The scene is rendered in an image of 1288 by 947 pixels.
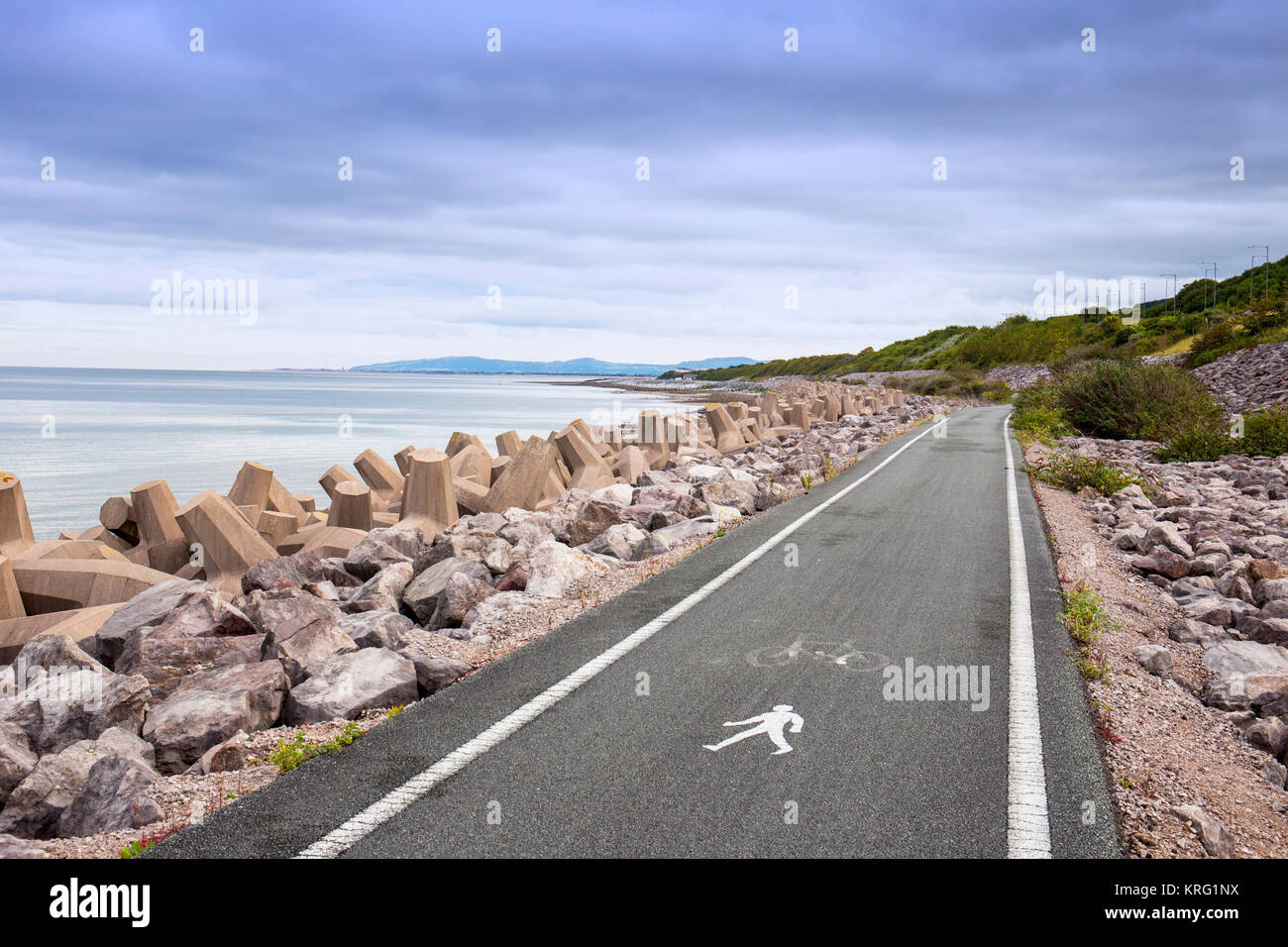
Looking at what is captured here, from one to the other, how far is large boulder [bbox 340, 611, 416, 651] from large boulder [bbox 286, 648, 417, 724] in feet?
2.19

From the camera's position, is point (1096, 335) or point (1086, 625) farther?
point (1096, 335)

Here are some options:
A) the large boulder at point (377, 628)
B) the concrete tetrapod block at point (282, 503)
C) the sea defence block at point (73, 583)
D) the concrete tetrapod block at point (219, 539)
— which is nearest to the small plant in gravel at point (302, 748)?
the large boulder at point (377, 628)

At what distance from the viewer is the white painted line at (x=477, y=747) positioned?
3.73 metres

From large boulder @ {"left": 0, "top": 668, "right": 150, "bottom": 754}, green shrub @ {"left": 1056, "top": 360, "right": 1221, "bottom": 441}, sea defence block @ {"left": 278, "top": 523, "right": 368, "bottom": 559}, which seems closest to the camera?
large boulder @ {"left": 0, "top": 668, "right": 150, "bottom": 754}

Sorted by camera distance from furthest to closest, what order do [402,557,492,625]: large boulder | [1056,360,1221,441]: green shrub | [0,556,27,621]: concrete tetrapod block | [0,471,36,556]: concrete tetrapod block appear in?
[1056,360,1221,441]: green shrub, [0,471,36,556]: concrete tetrapod block, [0,556,27,621]: concrete tetrapod block, [402,557,492,625]: large boulder

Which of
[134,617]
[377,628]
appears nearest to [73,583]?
[134,617]

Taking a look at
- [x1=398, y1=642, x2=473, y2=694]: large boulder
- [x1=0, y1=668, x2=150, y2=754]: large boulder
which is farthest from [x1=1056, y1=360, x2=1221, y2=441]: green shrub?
[x1=0, y1=668, x2=150, y2=754]: large boulder

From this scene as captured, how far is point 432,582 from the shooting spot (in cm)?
798

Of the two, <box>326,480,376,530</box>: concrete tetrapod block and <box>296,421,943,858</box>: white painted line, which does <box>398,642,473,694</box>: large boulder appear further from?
<box>326,480,376,530</box>: concrete tetrapod block

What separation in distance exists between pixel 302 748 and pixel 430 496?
26.1 feet

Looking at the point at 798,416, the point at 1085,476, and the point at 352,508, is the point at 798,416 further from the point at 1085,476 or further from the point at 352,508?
the point at 352,508

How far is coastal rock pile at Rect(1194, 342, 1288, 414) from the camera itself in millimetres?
29422
